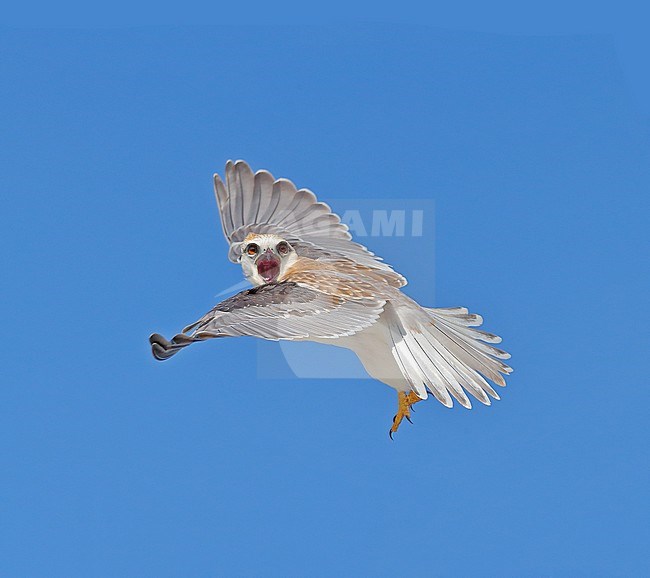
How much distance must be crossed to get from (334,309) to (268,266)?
0.45 meters

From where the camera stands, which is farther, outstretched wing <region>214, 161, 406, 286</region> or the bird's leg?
outstretched wing <region>214, 161, 406, 286</region>

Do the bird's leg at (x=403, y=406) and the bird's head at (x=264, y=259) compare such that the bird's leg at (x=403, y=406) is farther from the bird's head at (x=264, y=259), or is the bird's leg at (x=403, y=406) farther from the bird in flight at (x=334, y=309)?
the bird's head at (x=264, y=259)

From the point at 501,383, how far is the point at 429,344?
30cm

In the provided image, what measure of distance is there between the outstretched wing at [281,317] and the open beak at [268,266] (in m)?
0.20

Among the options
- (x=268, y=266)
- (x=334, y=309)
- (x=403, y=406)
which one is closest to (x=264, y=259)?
(x=268, y=266)

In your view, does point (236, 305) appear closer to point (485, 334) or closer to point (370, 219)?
point (370, 219)

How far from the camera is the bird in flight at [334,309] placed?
323 cm

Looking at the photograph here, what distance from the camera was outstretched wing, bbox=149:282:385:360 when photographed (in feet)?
9.70

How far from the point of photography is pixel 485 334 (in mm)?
3836

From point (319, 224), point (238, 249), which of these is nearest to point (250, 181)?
point (319, 224)

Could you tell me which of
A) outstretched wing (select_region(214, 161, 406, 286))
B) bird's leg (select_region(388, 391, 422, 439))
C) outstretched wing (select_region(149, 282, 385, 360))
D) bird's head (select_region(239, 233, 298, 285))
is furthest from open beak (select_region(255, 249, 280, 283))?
bird's leg (select_region(388, 391, 422, 439))

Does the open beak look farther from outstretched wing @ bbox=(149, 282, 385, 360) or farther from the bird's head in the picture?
outstretched wing @ bbox=(149, 282, 385, 360)

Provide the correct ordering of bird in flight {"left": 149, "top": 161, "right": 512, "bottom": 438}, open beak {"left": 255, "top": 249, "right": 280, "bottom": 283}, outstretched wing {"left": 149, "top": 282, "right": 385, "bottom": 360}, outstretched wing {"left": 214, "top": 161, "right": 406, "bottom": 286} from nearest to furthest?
outstretched wing {"left": 149, "top": 282, "right": 385, "bottom": 360}
bird in flight {"left": 149, "top": 161, "right": 512, "bottom": 438}
open beak {"left": 255, "top": 249, "right": 280, "bottom": 283}
outstretched wing {"left": 214, "top": 161, "right": 406, "bottom": 286}

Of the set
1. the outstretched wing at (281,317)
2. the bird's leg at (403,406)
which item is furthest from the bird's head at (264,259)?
the bird's leg at (403,406)
